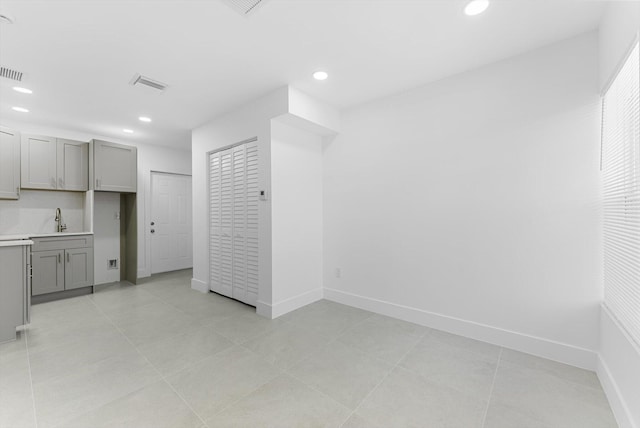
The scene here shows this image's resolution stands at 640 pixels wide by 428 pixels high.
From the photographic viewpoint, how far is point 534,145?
2.34 meters

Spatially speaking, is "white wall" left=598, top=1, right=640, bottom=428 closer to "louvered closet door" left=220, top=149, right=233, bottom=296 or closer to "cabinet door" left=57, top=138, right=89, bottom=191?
"louvered closet door" left=220, top=149, right=233, bottom=296

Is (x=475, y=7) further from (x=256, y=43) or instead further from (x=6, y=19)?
(x=6, y=19)

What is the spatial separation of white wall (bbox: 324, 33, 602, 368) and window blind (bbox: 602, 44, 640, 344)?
0.45 ft

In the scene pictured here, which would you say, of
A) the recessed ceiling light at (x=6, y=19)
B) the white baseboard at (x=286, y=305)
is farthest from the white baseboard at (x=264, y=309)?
the recessed ceiling light at (x=6, y=19)

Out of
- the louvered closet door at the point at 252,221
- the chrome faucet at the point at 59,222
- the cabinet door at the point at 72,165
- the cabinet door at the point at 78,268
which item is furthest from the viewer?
the chrome faucet at the point at 59,222

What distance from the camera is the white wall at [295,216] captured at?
10.6 ft

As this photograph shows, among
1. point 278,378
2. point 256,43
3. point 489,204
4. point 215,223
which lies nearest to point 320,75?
point 256,43

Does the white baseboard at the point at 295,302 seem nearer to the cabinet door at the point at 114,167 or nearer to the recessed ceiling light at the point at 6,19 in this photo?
the recessed ceiling light at the point at 6,19

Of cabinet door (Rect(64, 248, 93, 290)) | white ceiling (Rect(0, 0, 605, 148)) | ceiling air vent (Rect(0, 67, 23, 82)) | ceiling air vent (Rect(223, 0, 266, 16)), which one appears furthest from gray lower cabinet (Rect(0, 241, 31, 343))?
Result: ceiling air vent (Rect(223, 0, 266, 16))

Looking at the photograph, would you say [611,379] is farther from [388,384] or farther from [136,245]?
[136,245]

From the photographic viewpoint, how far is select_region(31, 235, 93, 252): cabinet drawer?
3736 mm

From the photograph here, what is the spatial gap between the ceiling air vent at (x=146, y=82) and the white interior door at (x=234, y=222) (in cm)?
109

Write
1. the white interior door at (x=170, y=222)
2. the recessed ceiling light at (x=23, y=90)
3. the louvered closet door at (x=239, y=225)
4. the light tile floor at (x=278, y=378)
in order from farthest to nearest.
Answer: the white interior door at (x=170, y=222) < the louvered closet door at (x=239, y=225) < the recessed ceiling light at (x=23, y=90) < the light tile floor at (x=278, y=378)

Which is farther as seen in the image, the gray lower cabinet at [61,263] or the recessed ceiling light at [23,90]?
the gray lower cabinet at [61,263]
